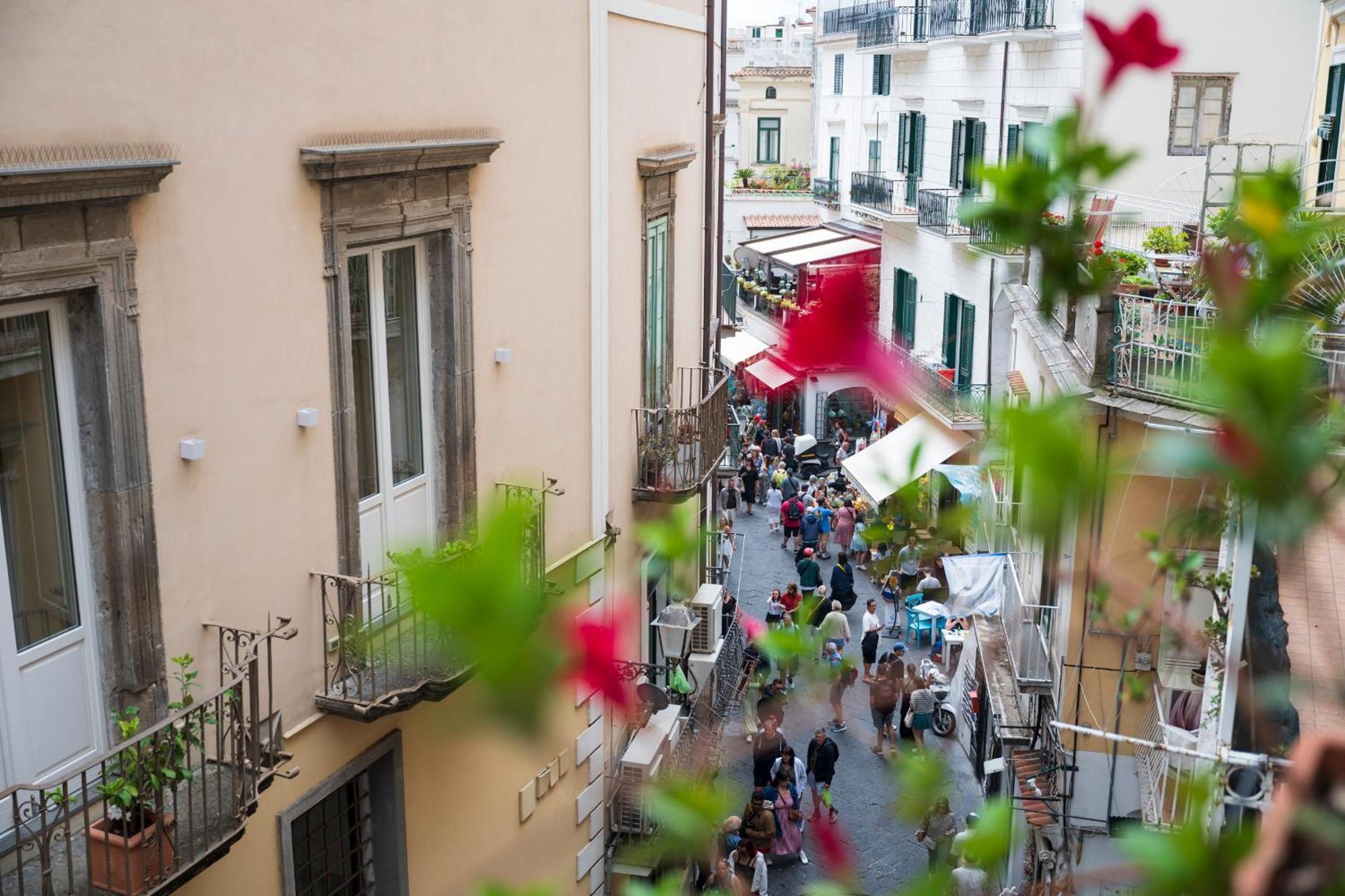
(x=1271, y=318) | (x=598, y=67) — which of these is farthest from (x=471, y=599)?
(x=598, y=67)

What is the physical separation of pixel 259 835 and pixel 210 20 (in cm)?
432

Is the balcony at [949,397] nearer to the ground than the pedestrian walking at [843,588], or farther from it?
farther from it

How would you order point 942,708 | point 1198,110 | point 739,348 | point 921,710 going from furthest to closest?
point 739,348, point 1198,110, point 942,708, point 921,710

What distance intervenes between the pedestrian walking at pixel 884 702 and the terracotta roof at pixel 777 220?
29113 millimetres

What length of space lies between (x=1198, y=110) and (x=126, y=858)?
20253mm

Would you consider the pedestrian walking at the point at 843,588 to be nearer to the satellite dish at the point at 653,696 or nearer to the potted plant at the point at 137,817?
the satellite dish at the point at 653,696

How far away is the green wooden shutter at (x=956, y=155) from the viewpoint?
28359 mm

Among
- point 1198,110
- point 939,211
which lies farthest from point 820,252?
point 1198,110

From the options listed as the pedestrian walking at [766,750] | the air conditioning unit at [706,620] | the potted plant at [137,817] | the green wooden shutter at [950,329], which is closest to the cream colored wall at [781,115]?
the green wooden shutter at [950,329]

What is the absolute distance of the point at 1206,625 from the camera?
9.72 meters

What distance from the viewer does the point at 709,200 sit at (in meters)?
16.6

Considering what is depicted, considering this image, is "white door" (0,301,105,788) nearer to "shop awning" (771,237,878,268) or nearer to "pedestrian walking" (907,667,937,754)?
"pedestrian walking" (907,667,937,754)

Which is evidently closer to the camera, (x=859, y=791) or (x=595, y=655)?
(x=595, y=655)

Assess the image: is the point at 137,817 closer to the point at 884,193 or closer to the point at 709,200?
the point at 709,200
